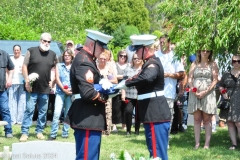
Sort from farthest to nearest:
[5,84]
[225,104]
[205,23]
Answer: [5,84], [225,104], [205,23]

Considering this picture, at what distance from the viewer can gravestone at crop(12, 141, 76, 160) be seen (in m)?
6.70

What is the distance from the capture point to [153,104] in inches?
278

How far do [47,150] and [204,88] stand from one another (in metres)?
4.05

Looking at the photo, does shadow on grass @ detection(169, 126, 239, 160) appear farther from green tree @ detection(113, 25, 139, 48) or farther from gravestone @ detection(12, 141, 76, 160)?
green tree @ detection(113, 25, 139, 48)

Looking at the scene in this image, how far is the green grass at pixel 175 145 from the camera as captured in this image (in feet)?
30.2

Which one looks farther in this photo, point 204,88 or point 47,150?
point 204,88

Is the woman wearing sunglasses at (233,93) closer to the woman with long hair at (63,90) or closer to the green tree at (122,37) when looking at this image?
the woman with long hair at (63,90)

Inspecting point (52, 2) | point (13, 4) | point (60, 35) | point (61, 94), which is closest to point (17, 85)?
point (61, 94)

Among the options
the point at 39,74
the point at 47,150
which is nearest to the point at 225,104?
the point at 39,74

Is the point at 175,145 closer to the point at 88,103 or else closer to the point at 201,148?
the point at 201,148

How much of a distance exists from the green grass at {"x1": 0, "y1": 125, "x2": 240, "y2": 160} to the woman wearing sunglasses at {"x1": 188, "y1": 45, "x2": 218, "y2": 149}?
0.40 m

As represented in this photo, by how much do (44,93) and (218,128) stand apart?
14.8 ft

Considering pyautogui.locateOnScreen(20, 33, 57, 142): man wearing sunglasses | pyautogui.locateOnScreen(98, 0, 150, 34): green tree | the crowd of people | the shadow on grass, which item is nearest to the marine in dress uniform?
the crowd of people

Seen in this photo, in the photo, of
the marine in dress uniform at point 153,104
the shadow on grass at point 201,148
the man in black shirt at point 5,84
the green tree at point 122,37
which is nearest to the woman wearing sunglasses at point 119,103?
the shadow on grass at point 201,148
